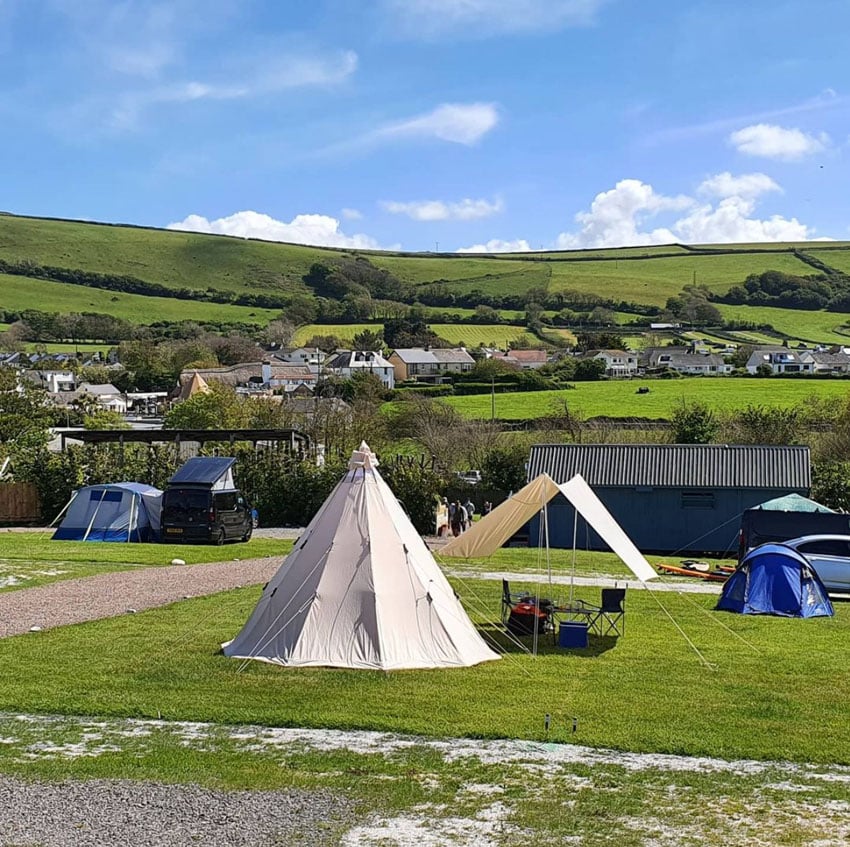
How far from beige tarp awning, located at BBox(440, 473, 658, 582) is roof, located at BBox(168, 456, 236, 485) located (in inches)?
565

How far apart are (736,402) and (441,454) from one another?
2669 centimetres

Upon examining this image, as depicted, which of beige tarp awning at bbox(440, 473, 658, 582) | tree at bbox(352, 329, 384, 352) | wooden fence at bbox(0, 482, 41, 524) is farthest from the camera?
tree at bbox(352, 329, 384, 352)

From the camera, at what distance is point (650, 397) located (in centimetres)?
7431

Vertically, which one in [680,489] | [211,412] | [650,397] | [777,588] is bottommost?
[777,588]

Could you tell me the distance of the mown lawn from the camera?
10.5 meters

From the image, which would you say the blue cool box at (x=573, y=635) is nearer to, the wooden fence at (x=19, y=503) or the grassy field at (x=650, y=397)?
the wooden fence at (x=19, y=503)

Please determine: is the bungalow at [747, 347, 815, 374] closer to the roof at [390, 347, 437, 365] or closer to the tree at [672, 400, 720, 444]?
the roof at [390, 347, 437, 365]

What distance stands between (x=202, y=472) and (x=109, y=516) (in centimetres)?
339

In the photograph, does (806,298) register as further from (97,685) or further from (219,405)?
(97,685)

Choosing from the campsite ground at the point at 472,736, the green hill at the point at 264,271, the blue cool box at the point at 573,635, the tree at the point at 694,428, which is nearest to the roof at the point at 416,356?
the green hill at the point at 264,271

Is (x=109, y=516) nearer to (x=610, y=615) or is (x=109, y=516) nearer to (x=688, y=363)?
(x=610, y=615)

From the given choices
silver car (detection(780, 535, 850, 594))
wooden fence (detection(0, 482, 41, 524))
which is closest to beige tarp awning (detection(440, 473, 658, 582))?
silver car (detection(780, 535, 850, 594))

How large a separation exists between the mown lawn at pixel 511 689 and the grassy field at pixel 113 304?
12012cm

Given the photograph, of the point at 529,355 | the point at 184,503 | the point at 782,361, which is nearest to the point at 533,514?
the point at 184,503
